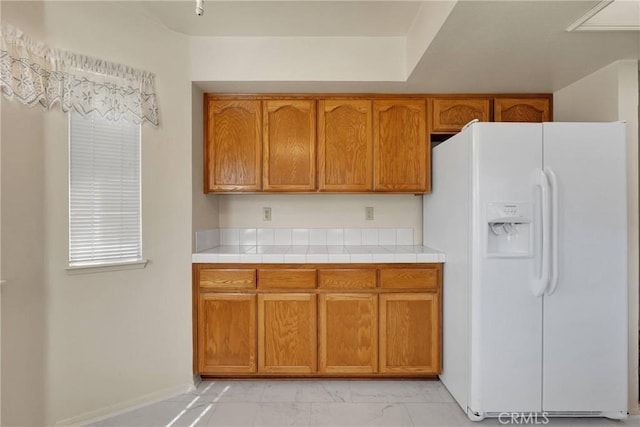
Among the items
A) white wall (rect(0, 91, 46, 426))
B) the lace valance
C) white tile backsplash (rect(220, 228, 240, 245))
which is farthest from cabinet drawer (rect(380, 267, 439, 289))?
white wall (rect(0, 91, 46, 426))

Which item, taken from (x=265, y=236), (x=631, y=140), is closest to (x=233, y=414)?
(x=265, y=236)

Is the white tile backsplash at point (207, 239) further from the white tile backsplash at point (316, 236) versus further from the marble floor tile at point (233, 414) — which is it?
the marble floor tile at point (233, 414)

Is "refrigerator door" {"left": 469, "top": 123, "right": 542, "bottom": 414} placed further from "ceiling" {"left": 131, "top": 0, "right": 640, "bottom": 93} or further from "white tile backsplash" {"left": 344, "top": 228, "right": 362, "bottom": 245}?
"white tile backsplash" {"left": 344, "top": 228, "right": 362, "bottom": 245}

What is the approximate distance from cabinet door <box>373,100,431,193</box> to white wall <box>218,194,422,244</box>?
0.37 m

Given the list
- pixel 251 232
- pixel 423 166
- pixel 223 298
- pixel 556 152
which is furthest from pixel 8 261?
pixel 556 152

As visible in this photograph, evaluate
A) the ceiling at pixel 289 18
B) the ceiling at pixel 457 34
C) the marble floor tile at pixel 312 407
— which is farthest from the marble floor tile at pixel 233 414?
the ceiling at pixel 289 18

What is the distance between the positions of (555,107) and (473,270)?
1.72m

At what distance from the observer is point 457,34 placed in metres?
1.94

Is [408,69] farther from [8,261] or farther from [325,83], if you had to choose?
[8,261]

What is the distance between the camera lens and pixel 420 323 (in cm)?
262

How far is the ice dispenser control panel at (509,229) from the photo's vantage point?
6.68 feet

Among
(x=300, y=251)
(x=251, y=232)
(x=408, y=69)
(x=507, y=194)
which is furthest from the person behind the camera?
(x=251, y=232)

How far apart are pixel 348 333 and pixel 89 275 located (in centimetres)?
176

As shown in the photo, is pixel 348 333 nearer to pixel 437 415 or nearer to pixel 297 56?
pixel 437 415
